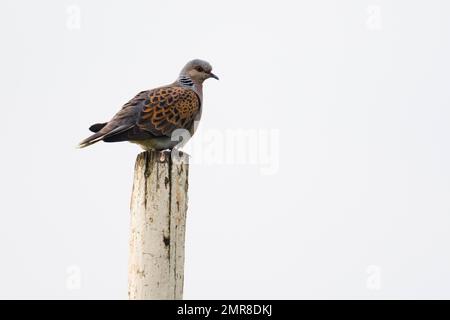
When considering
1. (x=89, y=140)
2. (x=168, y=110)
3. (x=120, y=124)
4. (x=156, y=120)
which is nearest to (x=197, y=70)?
(x=168, y=110)

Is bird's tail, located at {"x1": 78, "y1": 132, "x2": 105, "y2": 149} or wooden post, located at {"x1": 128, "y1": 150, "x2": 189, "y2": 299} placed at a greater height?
bird's tail, located at {"x1": 78, "y1": 132, "x2": 105, "y2": 149}

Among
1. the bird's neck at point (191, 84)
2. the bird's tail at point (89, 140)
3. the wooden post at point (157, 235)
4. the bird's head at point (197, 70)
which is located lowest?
the wooden post at point (157, 235)

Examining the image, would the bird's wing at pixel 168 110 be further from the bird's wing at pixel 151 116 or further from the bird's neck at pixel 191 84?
the bird's neck at pixel 191 84

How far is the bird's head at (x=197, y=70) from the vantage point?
9.76 metres

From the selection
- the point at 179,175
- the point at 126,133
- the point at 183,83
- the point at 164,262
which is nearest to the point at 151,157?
the point at 179,175

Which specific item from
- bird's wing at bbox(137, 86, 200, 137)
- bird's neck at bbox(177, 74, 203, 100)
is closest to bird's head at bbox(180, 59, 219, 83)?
bird's neck at bbox(177, 74, 203, 100)

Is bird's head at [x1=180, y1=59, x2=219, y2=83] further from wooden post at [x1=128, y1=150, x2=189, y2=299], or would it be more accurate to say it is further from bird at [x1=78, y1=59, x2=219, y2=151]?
wooden post at [x1=128, y1=150, x2=189, y2=299]

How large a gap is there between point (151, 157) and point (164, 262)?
0.98 m

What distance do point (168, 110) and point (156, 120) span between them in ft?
0.93

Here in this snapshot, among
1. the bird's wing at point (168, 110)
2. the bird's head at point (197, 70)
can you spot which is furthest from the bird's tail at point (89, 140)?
the bird's head at point (197, 70)

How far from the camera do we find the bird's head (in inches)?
384

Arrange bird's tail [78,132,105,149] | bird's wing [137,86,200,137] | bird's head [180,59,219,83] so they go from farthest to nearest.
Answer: bird's head [180,59,219,83]
bird's wing [137,86,200,137]
bird's tail [78,132,105,149]

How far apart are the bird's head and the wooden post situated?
430cm
